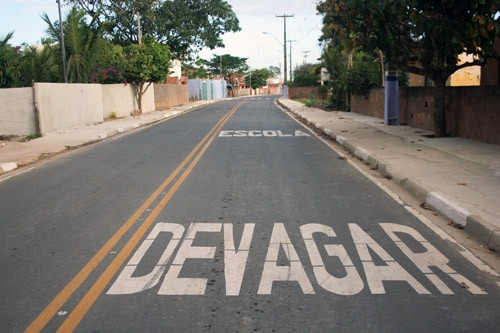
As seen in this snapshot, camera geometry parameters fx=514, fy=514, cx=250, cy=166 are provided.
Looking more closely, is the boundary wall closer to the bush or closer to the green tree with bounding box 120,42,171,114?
the green tree with bounding box 120,42,171,114

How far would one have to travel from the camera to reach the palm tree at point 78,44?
2691 centimetres

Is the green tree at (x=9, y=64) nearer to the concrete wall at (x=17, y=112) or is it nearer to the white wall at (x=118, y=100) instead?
the white wall at (x=118, y=100)

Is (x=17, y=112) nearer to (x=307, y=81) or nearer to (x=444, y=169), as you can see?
(x=444, y=169)

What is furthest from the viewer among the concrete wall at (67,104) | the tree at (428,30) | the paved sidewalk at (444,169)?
the concrete wall at (67,104)

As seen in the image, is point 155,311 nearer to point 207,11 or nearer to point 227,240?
point 227,240

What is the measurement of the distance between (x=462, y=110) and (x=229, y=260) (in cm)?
1228

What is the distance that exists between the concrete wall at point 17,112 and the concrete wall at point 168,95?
21163mm

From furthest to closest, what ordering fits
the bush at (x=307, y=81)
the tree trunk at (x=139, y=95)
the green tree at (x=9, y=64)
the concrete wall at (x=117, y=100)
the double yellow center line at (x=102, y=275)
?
the bush at (x=307, y=81) < the tree trunk at (x=139, y=95) < the concrete wall at (x=117, y=100) < the green tree at (x=9, y=64) < the double yellow center line at (x=102, y=275)

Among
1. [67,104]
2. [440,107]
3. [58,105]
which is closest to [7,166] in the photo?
[58,105]

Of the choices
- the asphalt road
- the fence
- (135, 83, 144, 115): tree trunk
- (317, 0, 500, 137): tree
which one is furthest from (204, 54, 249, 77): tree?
the asphalt road

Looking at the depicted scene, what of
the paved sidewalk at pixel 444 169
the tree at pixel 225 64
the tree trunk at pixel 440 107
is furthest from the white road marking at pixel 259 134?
the tree at pixel 225 64

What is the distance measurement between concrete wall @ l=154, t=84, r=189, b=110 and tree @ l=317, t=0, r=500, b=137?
25889 millimetres

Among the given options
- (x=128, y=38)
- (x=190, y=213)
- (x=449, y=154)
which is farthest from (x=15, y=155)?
(x=128, y=38)

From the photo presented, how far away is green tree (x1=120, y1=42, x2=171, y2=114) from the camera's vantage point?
31.7 meters
